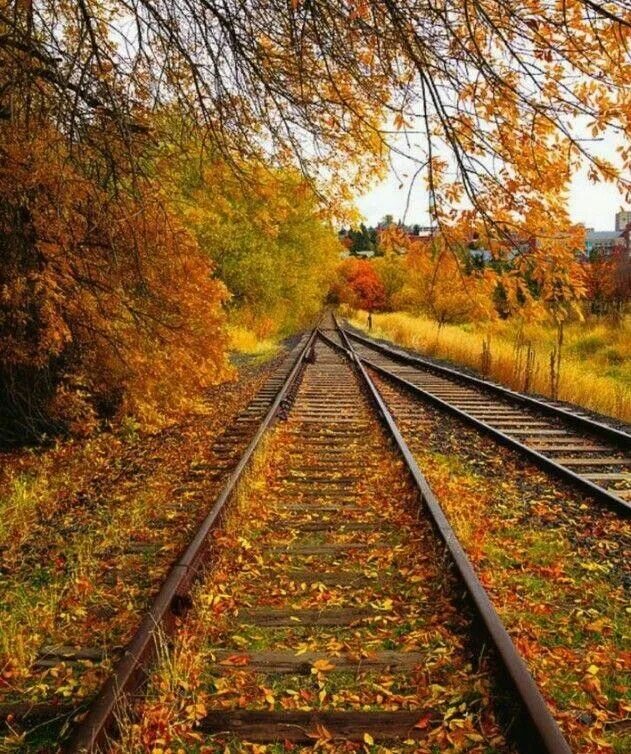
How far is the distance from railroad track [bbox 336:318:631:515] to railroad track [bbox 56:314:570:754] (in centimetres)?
196

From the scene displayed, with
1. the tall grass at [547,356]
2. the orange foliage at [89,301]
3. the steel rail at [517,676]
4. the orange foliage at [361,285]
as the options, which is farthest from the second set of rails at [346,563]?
the orange foliage at [361,285]

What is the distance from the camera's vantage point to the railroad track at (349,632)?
2.69 meters

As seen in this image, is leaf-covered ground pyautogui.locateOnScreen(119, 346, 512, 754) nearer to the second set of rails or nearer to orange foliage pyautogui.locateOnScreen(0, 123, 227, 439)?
the second set of rails

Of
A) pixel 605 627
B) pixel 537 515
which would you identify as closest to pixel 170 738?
pixel 605 627

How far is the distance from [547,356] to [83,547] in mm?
18222

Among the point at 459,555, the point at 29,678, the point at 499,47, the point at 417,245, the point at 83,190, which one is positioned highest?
the point at 499,47

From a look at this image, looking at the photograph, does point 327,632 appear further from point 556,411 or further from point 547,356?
point 547,356

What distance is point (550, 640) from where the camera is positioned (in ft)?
11.6

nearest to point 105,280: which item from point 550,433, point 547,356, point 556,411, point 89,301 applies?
point 89,301

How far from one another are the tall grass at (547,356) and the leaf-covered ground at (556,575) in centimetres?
169

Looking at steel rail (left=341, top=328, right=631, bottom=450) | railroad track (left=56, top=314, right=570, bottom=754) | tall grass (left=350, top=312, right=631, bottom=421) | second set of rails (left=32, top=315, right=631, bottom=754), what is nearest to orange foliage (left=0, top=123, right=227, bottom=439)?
second set of rails (left=32, top=315, right=631, bottom=754)

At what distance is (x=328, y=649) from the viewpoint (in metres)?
3.41

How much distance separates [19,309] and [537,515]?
5.92 m

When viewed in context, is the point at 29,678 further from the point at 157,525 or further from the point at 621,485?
the point at 621,485
